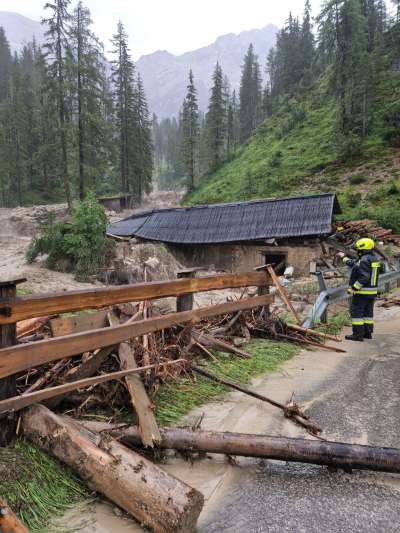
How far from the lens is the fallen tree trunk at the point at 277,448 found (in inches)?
107

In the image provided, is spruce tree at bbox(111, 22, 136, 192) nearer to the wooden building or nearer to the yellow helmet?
the wooden building

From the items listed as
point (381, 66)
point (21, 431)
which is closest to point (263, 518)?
point (21, 431)

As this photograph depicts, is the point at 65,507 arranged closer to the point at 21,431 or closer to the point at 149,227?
the point at 21,431

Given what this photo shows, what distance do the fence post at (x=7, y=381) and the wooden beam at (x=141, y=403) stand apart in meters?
0.96

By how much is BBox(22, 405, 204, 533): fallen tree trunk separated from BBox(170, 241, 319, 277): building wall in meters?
18.3

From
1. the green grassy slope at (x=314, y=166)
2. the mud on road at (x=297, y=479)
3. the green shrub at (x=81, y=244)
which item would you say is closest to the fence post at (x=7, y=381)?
the mud on road at (x=297, y=479)

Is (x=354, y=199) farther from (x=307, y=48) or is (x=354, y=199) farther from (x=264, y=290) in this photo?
(x=307, y=48)

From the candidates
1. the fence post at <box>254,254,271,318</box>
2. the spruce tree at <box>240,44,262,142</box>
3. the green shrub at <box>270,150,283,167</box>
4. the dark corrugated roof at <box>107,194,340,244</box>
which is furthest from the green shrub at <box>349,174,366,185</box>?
the spruce tree at <box>240,44,262,142</box>

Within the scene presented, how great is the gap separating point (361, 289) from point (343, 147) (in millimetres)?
35622

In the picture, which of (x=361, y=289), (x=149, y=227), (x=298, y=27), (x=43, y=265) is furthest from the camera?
(x=298, y=27)

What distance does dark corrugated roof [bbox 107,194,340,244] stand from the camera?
19.9 metres

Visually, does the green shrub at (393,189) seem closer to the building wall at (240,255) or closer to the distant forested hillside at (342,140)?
the distant forested hillside at (342,140)

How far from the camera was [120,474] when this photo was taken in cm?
234

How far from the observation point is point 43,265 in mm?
17984
